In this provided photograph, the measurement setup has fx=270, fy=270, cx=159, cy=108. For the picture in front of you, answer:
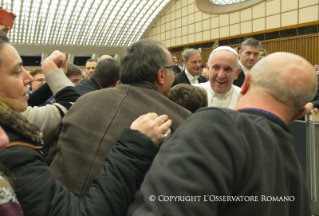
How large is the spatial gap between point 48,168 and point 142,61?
2.37 ft

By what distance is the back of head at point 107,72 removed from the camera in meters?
2.72

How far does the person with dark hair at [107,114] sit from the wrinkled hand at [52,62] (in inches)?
30.6

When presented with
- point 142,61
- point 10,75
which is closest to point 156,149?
point 142,61

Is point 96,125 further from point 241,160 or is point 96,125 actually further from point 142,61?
point 241,160

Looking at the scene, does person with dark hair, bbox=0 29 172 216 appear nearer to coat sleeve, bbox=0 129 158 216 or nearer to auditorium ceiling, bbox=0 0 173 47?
coat sleeve, bbox=0 129 158 216

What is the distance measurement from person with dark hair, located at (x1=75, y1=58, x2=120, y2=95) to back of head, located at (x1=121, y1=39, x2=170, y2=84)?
4.00 ft

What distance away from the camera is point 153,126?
1.17m

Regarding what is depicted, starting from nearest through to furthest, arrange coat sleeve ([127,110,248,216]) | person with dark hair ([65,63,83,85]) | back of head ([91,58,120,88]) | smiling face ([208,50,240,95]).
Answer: coat sleeve ([127,110,248,216]) → back of head ([91,58,120,88]) → smiling face ([208,50,240,95]) → person with dark hair ([65,63,83,85])

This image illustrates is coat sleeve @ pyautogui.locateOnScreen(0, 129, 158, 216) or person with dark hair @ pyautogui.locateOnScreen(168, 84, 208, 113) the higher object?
person with dark hair @ pyautogui.locateOnScreen(168, 84, 208, 113)

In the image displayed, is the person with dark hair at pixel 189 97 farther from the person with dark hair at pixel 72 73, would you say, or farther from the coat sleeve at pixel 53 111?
the person with dark hair at pixel 72 73

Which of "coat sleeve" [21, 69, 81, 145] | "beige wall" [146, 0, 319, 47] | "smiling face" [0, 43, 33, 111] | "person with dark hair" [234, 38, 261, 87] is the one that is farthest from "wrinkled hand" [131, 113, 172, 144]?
"beige wall" [146, 0, 319, 47]

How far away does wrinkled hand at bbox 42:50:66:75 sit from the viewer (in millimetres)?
2059

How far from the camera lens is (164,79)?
5.01 ft

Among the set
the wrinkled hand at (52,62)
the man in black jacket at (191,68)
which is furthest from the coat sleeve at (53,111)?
the man in black jacket at (191,68)
